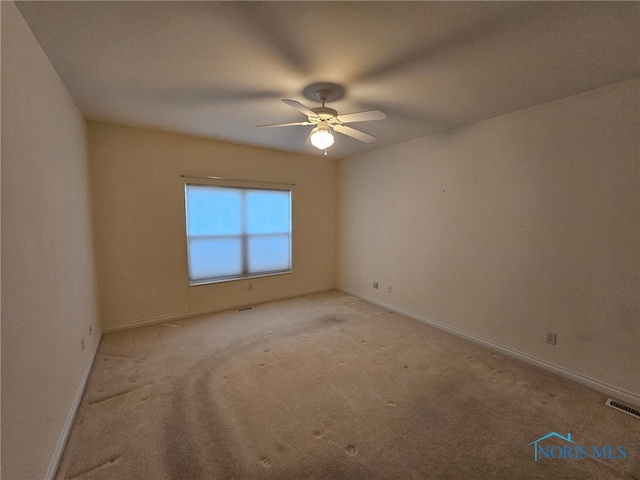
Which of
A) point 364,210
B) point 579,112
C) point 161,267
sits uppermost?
point 579,112

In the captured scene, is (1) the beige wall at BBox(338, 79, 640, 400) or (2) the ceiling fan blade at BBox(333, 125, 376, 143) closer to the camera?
(1) the beige wall at BBox(338, 79, 640, 400)

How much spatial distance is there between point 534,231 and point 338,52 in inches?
96.3

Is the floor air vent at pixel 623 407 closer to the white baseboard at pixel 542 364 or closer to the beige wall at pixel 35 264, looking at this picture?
the white baseboard at pixel 542 364

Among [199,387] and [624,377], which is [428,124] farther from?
[199,387]

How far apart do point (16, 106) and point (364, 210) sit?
3.99 metres

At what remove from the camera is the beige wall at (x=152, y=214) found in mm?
3277

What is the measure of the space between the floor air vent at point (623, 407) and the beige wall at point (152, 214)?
13.0 feet

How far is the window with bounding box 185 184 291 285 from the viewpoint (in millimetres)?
3926

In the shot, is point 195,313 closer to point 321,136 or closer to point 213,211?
point 213,211

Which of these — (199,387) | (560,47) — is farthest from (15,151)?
(560,47)

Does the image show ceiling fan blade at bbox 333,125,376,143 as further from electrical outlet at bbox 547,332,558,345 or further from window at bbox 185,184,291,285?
electrical outlet at bbox 547,332,558,345

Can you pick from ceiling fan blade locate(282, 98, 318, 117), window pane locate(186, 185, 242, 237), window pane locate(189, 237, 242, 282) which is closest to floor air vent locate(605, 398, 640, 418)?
ceiling fan blade locate(282, 98, 318, 117)

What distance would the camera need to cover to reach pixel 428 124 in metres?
3.17

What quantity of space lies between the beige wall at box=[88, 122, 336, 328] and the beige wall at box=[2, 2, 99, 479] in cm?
105
